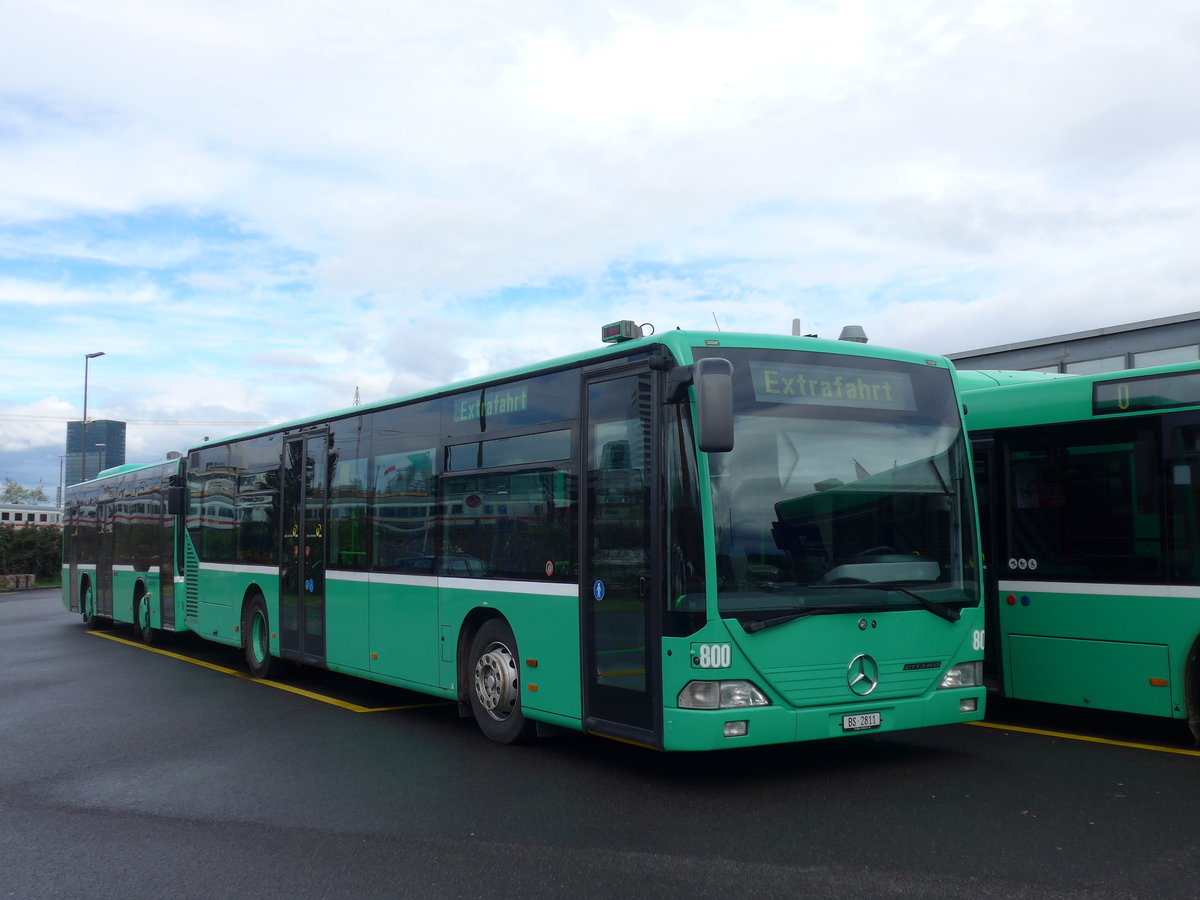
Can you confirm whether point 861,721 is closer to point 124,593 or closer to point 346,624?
point 346,624

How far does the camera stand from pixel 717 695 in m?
6.97

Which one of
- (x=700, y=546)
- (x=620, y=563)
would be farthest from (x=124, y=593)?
(x=700, y=546)

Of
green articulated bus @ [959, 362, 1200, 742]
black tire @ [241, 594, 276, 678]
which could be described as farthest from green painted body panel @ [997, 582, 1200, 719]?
black tire @ [241, 594, 276, 678]

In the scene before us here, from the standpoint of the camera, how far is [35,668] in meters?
15.4

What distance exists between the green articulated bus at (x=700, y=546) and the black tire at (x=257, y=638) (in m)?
4.24

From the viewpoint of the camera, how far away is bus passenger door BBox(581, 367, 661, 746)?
7324 millimetres

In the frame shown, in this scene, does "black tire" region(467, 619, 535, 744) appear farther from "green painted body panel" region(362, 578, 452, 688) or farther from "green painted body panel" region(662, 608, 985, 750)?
"green painted body panel" region(662, 608, 985, 750)

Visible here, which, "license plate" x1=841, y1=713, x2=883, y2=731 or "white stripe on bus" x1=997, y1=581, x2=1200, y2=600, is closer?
"license plate" x1=841, y1=713, x2=883, y2=731

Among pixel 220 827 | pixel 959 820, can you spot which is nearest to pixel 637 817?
pixel 959 820

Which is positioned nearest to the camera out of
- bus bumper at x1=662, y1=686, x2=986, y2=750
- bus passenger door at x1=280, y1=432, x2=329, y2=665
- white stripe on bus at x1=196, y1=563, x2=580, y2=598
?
bus bumper at x1=662, y1=686, x2=986, y2=750

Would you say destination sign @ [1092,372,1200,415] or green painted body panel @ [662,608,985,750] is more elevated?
destination sign @ [1092,372,1200,415]

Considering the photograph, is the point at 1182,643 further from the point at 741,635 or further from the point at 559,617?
the point at 559,617

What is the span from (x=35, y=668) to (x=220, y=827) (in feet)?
33.3

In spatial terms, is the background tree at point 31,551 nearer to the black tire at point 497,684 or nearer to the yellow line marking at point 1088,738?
the black tire at point 497,684
